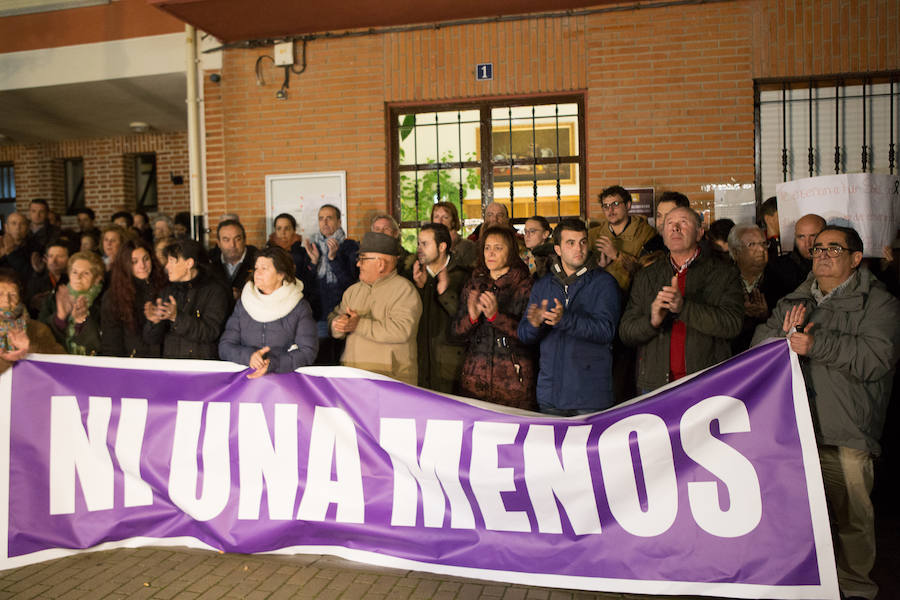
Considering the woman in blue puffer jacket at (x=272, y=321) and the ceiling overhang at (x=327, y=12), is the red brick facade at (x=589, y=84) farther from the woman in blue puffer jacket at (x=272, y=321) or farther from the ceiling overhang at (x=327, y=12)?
the woman in blue puffer jacket at (x=272, y=321)

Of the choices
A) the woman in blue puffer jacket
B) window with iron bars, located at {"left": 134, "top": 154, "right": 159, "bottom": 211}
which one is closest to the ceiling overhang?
the woman in blue puffer jacket

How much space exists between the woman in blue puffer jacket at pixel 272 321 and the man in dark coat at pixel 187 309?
0.37 m

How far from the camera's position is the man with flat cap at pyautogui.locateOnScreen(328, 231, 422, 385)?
14.9 feet

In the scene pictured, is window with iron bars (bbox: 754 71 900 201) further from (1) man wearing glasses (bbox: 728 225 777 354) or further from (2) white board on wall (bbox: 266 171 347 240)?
(2) white board on wall (bbox: 266 171 347 240)

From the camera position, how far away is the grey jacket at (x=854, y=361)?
3.58 metres

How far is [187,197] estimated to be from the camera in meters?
13.9

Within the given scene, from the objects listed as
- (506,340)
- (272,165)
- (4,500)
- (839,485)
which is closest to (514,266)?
(506,340)

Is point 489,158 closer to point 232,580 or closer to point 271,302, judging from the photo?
point 271,302

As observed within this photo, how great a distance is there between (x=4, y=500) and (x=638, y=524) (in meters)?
3.74

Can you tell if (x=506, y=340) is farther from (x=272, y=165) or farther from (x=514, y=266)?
(x=272, y=165)

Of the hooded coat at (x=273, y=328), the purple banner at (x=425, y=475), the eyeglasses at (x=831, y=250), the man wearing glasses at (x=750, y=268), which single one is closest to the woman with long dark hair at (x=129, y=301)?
the purple banner at (x=425, y=475)

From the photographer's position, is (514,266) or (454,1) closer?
(514,266)

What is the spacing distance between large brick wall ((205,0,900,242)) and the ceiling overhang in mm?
188

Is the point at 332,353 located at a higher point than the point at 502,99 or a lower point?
lower
